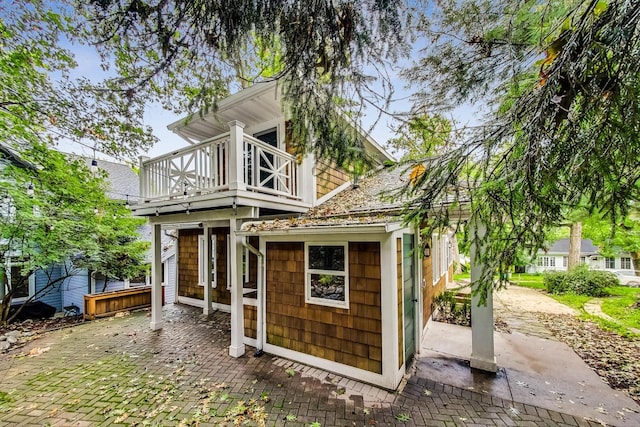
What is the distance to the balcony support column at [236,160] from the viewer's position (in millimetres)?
4652

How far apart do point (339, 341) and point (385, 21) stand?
15.7ft

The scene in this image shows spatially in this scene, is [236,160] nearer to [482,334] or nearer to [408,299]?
[408,299]

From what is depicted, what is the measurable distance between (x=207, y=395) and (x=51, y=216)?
8068mm

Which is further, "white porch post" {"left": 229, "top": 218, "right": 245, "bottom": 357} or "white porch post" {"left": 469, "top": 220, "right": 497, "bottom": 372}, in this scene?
"white porch post" {"left": 229, "top": 218, "right": 245, "bottom": 357}

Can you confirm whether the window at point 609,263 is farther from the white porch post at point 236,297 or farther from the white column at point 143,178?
the white column at point 143,178

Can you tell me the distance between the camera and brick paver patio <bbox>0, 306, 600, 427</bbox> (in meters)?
3.41

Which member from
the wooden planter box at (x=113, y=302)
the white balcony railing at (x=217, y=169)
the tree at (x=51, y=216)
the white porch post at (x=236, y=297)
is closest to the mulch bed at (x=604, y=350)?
the white porch post at (x=236, y=297)

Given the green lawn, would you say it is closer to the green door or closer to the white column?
the green door

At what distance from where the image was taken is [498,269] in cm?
257

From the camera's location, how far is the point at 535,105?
2004 millimetres

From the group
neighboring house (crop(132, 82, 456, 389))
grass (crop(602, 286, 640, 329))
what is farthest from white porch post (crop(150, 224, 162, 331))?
grass (crop(602, 286, 640, 329))

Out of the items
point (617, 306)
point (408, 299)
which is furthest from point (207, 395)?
point (617, 306)

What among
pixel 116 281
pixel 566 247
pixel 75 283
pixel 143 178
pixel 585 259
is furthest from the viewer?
pixel 566 247

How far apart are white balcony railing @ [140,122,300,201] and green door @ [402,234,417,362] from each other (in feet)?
9.41
